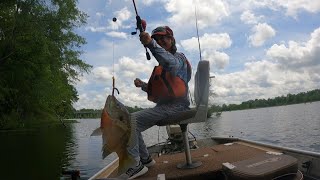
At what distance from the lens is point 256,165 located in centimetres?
437

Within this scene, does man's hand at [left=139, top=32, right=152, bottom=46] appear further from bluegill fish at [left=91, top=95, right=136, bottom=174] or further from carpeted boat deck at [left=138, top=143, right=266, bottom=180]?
carpeted boat deck at [left=138, top=143, right=266, bottom=180]

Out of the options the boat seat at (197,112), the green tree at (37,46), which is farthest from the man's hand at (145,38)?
the green tree at (37,46)

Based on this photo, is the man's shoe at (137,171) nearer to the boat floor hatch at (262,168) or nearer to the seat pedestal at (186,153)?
the seat pedestal at (186,153)

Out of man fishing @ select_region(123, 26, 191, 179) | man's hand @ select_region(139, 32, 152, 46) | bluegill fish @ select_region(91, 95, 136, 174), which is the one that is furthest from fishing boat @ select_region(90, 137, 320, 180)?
man's hand @ select_region(139, 32, 152, 46)

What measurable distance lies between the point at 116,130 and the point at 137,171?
1202mm

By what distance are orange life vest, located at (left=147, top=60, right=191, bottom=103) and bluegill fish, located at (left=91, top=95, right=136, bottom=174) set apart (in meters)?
1.15

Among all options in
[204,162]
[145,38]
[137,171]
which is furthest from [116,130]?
[204,162]

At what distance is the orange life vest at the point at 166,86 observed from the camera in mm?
4996

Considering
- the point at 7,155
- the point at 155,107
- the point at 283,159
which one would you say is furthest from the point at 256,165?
the point at 7,155

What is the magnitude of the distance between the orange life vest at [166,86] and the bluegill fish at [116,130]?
1146mm

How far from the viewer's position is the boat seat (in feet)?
15.7

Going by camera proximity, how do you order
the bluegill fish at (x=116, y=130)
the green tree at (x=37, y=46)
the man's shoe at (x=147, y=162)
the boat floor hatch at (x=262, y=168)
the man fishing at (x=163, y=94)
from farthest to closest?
1. the green tree at (x=37, y=46)
2. the man's shoe at (x=147, y=162)
3. the man fishing at (x=163, y=94)
4. the boat floor hatch at (x=262, y=168)
5. the bluegill fish at (x=116, y=130)

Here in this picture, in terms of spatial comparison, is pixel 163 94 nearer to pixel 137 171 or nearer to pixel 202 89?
pixel 202 89

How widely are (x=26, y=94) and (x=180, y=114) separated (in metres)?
25.7
